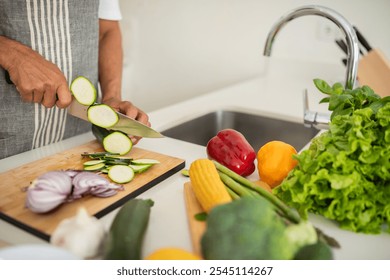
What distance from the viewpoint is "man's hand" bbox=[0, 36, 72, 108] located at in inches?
38.1

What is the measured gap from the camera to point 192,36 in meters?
2.33

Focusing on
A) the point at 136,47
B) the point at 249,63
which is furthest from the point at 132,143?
the point at 136,47

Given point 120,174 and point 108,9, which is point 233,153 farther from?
point 108,9

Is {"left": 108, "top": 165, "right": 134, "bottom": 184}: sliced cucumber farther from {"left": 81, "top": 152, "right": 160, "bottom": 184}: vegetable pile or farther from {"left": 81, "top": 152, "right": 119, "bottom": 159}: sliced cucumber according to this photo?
{"left": 81, "top": 152, "right": 119, "bottom": 159}: sliced cucumber

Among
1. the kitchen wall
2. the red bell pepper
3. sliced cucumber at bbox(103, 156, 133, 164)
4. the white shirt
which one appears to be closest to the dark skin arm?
sliced cucumber at bbox(103, 156, 133, 164)

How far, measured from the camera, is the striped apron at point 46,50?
1104 millimetres

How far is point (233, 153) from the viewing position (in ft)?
3.10

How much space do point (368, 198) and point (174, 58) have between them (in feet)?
6.19

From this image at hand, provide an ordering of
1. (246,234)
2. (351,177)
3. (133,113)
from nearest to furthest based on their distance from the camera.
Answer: (246,234), (351,177), (133,113)

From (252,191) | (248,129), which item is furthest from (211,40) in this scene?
(252,191)

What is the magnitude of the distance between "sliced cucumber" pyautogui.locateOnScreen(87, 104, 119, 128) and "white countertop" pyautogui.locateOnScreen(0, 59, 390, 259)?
0.51 feet

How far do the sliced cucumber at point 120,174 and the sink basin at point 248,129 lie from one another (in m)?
0.46

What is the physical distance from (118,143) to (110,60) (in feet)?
1.65

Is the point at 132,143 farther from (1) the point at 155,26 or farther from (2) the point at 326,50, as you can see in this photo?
(1) the point at 155,26
